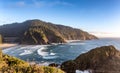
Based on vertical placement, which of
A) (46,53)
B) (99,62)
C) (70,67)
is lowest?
(46,53)

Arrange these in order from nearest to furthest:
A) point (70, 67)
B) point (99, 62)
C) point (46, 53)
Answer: point (70, 67)
point (99, 62)
point (46, 53)

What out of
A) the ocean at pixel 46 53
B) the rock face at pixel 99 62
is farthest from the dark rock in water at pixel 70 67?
the ocean at pixel 46 53

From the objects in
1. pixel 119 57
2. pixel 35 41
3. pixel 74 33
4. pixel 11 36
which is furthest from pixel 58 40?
pixel 119 57

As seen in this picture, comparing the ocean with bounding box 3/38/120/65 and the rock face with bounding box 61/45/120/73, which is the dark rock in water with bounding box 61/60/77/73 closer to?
the rock face with bounding box 61/45/120/73

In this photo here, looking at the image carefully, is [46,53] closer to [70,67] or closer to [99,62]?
[99,62]

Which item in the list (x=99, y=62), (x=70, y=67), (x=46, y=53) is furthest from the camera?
(x=46, y=53)

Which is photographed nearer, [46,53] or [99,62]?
→ [99,62]

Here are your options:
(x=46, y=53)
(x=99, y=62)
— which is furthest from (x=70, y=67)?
(x=46, y=53)

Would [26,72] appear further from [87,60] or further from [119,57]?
[119,57]
